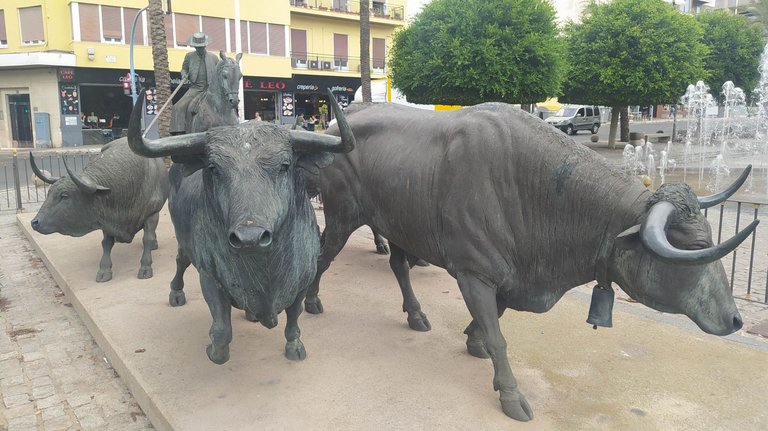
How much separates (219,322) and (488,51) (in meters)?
14.8

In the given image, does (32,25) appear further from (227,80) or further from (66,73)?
(227,80)

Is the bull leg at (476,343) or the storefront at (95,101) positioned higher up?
the storefront at (95,101)

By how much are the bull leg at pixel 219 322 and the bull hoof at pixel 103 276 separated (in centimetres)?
319

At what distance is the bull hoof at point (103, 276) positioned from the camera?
6207 millimetres

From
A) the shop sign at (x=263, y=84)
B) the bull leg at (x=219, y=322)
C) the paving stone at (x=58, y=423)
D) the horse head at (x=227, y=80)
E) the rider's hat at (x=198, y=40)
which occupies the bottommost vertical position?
the paving stone at (x=58, y=423)

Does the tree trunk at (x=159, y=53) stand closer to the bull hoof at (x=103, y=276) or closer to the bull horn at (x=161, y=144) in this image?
the bull hoof at (x=103, y=276)

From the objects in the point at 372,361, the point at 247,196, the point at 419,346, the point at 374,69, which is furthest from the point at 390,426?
the point at 374,69

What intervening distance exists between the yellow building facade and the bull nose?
83.5 ft

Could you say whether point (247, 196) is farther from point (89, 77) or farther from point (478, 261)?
point (89, 77)

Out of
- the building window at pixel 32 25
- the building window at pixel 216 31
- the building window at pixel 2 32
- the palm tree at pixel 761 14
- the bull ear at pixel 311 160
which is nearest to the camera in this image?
the bull ear at pixel 311 160

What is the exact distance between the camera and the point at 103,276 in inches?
245

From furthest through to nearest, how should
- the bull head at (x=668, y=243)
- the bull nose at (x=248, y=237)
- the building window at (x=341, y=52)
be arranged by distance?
1. the building window at (x=341, y=52)
2. the bull nose at (x=248, y=237)
3. the bull head at (x=668, y=243)

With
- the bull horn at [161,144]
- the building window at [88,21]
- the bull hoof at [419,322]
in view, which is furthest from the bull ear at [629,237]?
the building window at [88,21]

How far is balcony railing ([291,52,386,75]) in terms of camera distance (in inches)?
1358
